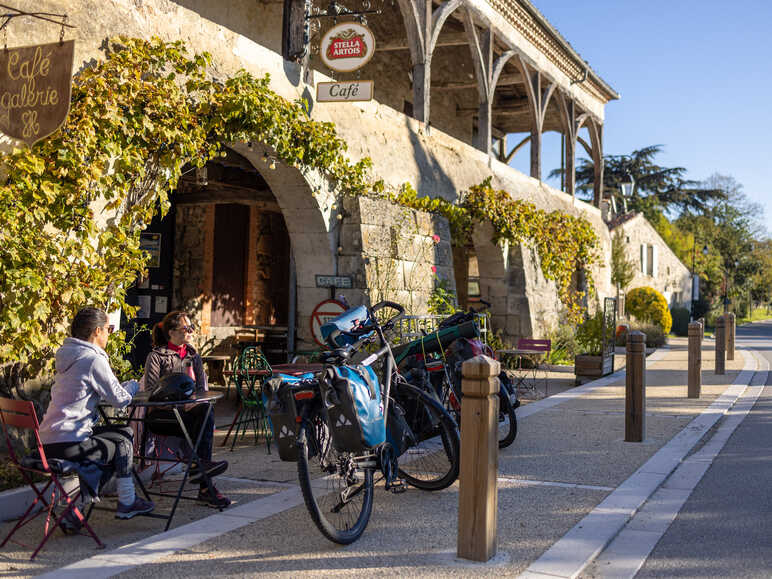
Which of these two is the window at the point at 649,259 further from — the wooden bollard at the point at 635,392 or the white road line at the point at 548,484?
the white road line at the point at 548,484

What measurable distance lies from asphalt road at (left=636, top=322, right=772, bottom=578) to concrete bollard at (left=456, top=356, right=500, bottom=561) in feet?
2.62

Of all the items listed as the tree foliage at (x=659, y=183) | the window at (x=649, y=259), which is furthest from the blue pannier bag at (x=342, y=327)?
the tree foliage at (x=659, y=183)

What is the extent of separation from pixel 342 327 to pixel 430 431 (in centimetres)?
115

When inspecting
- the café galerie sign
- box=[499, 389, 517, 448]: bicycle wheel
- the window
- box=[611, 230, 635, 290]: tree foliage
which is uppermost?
the window

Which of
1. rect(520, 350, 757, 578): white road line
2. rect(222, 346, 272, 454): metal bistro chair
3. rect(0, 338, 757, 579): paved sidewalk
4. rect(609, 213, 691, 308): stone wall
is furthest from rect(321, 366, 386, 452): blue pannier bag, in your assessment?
rect(609, 213, 691, 308): stone wall

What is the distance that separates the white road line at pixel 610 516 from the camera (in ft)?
11.9

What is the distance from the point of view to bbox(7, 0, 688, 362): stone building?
7.98 meters

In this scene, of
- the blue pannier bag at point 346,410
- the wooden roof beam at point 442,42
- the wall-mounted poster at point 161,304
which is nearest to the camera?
the blue pannier bag at point 346,410

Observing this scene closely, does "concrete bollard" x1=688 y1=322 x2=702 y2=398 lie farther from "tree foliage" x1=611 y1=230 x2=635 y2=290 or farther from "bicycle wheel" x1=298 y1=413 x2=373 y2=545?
"tree foliage" x1=611 y1=230 x2=635 y2=290

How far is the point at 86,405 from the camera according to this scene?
4121 mm

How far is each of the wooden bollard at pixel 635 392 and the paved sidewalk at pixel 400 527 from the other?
143 mm

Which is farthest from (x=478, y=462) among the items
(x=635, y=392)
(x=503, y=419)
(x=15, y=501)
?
(x=635, y=392)

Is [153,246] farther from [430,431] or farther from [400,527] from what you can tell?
[400,527]

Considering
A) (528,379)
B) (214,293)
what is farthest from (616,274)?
(214,293)
